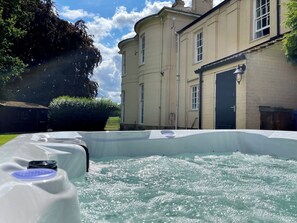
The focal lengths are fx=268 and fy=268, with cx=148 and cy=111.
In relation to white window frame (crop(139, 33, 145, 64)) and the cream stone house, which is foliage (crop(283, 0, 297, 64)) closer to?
the cream stone house

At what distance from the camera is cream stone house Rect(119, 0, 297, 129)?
24.8ft

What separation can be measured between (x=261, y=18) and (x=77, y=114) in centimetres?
770

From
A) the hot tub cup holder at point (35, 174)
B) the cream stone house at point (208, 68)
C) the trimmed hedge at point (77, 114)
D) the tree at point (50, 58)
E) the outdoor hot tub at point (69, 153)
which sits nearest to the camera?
the outdoor hot tub at point (69, 153)

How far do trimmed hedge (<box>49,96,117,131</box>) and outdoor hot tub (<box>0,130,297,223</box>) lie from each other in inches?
252

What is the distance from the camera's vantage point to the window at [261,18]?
8.55 m

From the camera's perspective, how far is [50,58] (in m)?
17.2

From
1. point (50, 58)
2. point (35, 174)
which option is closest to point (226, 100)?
point (35, 174)

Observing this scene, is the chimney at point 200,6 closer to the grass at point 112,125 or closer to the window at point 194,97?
the window at point 194,97

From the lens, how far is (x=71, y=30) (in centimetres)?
1773

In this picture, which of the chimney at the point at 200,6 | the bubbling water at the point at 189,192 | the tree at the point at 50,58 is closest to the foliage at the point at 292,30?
the bubbling water at the point at 189,192

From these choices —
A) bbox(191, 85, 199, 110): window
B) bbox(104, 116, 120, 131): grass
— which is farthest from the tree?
bbox(191, 85, 199, 110): window

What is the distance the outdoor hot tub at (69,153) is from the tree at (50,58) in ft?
42.0

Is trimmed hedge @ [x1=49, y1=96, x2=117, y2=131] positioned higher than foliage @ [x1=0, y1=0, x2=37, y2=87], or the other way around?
foliage @ [x1=0, y1=0, x2=37, y2=87]

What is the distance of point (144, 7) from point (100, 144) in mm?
15230
